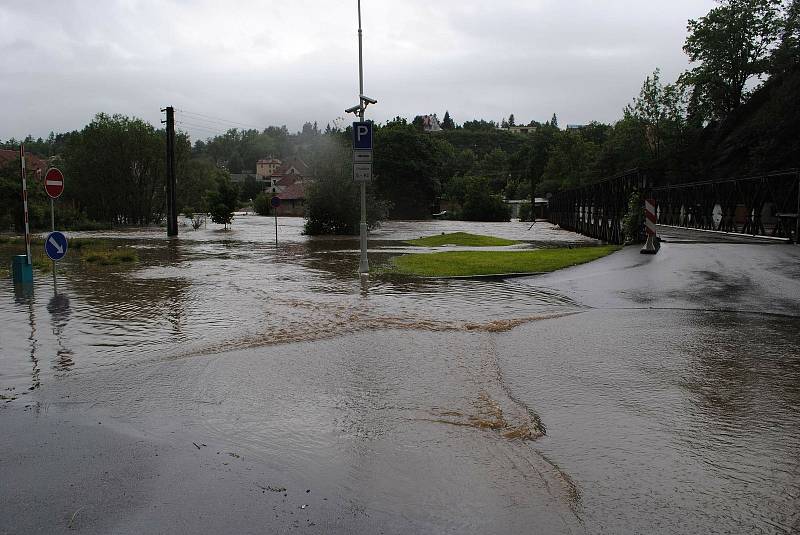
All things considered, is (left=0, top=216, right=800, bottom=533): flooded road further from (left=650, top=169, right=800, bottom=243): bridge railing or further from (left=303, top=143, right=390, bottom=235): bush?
(left=303, top=143, right=390, bottom=235): bush

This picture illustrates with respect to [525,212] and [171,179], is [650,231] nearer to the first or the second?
[171,179]

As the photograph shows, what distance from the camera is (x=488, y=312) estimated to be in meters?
11.1

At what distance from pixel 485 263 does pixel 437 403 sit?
508 inches

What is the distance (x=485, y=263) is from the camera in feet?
61.5

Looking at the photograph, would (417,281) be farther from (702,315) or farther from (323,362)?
(323,362)

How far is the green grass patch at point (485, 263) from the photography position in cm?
1673

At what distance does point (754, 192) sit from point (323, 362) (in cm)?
2247

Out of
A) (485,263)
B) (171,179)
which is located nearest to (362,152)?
(485,263)

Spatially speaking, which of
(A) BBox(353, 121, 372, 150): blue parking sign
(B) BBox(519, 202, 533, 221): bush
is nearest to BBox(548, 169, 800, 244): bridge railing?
(A) BBox(353, 121, 372, 150): blue parking sign

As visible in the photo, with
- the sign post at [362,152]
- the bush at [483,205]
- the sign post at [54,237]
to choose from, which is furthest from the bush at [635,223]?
the bush at [483,205]

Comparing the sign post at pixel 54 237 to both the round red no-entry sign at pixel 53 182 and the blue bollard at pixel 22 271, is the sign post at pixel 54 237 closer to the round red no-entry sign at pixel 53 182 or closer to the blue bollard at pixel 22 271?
the round red no-entry sign at pixel 53 182

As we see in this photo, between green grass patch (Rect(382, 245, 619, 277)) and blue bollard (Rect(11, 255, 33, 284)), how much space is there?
8.14 meters

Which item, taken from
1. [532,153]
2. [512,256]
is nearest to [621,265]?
[512,256]

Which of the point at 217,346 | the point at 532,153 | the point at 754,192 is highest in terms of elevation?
the point at 532,153
